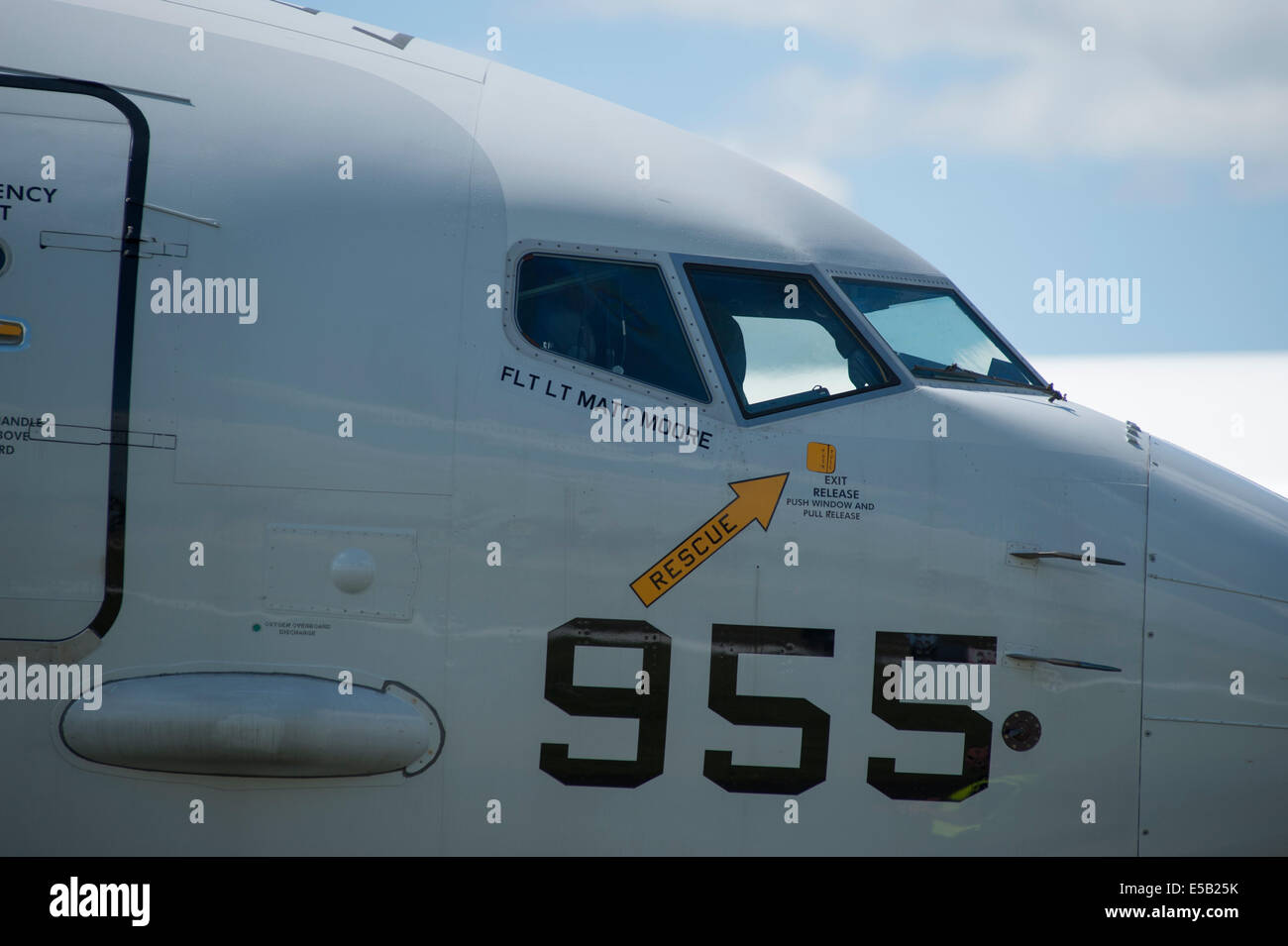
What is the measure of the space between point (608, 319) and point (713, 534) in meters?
1.12

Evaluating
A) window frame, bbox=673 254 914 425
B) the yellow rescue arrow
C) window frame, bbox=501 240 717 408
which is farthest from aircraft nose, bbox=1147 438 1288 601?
window frame, bbox=501 240 717 408

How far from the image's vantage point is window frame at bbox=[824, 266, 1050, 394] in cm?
514

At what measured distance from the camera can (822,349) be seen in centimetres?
511

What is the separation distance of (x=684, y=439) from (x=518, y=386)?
0.77 m

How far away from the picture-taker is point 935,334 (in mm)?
5316

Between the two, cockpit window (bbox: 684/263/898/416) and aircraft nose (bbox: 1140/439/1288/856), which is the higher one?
cockpit window (bbox: 684/263/898/416)

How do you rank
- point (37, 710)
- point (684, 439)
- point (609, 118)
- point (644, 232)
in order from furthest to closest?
1. point (609, 118)
2. point (644, 232)
3. point (684, 439)
4. point (37, 710)

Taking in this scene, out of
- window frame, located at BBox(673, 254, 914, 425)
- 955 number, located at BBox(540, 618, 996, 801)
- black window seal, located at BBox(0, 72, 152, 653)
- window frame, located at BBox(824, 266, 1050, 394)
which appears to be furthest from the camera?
window frame, located at BBox(824, 266, 1050, 394)

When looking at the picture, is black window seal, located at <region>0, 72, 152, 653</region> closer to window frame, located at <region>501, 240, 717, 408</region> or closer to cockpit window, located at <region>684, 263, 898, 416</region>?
window frame, located at <region>501, 240, 717, 408</region>

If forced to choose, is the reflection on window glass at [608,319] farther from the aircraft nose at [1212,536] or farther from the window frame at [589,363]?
the aircraft nose at [1212,536]

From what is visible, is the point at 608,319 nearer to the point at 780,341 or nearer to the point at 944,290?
the point at 780,341

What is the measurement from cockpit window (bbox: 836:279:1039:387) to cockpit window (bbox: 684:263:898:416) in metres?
0.18

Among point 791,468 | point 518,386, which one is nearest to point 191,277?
point 518,386
